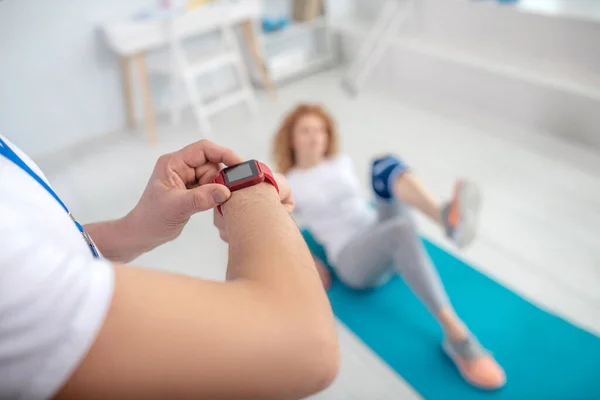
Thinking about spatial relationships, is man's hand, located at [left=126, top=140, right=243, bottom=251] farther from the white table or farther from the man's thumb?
the white table

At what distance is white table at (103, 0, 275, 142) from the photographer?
2432mm

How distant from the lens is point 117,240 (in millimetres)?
652

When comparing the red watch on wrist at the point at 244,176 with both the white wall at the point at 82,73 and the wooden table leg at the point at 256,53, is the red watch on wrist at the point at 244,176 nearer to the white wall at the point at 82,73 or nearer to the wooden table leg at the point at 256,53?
the white wall at the point at 82,73

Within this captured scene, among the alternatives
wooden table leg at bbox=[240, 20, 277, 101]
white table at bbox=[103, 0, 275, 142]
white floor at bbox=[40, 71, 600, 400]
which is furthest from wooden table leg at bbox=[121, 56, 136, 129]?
wooden table leg at bbox=[240, 20, 277, 101]

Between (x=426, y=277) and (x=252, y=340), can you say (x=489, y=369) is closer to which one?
(x=426, y=277)

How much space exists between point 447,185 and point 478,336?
84cm

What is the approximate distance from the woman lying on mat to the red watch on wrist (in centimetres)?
84

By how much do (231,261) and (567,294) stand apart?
1.35m

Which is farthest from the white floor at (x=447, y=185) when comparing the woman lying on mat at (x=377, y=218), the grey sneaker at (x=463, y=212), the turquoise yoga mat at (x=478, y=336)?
the grey sneaker at (x=463, y=212)

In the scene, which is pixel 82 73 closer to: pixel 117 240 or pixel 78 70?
pixel 78 70

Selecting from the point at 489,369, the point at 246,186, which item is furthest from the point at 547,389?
the point at 246,186

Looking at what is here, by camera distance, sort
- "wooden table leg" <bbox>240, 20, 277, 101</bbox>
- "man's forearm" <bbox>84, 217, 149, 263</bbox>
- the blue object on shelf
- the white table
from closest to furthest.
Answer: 1. "man's forearm" <bbox>84, 217, 149, 263</bbox>
2. the white table
3. "wooden table leg" <bbox>240, 20, 277, 101</bbox>
4. the blue object on shelf

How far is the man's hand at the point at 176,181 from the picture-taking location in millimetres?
563

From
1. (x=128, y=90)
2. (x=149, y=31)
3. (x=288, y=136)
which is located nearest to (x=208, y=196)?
(x=288, y=136)
